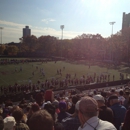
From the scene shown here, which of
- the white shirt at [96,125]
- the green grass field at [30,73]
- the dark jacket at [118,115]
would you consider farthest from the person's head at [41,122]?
the green grass field at [30,73]

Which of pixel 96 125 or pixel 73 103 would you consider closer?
pixel 96 125

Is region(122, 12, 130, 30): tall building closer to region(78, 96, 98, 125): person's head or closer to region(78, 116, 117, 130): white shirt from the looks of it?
region(78, 96, 98, 125): person's head

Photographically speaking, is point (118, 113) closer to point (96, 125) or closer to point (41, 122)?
point (96, 125)

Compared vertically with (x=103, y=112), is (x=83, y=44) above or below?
above

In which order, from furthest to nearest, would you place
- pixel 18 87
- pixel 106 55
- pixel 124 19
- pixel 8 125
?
pixel 124 19
pixel 106 55
pixel 18 87
pixel 8 125

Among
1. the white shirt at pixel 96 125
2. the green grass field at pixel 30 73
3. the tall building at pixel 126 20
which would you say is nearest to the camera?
the white shirt at pixel 96 125

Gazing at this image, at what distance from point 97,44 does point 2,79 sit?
59947 millimetres

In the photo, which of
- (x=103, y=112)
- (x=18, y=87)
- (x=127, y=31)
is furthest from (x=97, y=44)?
(x=103, y=112)

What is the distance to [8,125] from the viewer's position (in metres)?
3.58

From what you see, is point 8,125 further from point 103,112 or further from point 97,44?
point 97,44

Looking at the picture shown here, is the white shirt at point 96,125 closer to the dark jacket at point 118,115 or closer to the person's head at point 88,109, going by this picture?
the person's head at point 88,109

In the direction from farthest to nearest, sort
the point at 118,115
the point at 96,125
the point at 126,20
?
the point at 126,20 < the point at 118,115 < the point at 96,125

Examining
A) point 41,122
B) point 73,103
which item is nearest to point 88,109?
point 41,122

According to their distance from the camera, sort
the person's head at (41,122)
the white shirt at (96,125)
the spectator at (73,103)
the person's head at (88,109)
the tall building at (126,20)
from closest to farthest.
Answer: the person's head at (41,122), the white shirt at (96,125), the person's head at (88,109), the spectator at (73,103), the tall building at (126,20)
